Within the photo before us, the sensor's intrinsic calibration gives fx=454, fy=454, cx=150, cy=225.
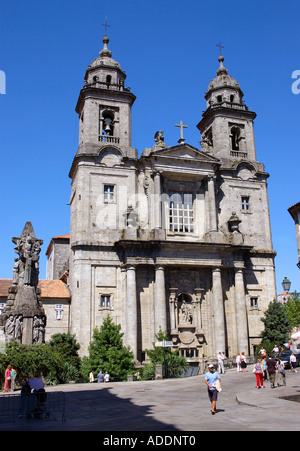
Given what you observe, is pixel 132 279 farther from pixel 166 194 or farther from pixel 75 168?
pixel 75 168

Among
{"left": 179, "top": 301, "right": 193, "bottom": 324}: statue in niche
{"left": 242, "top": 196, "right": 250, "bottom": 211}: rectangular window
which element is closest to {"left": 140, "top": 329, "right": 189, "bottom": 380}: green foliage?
{"left": 179, "top": 301, "right": 193, "bottom": 324}: statue in niche

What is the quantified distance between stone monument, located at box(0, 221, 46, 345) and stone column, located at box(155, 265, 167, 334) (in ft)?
36.8

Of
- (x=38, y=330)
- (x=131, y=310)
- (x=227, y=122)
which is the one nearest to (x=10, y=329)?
(x=38, y=330)

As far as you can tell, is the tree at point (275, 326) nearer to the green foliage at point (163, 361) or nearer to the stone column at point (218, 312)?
the stone column at point (218, 312)

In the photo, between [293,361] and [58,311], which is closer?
[293,361]

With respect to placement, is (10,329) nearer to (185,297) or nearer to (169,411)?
(169,411)

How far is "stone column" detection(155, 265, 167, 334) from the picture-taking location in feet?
111

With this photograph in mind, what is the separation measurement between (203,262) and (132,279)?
599 cm

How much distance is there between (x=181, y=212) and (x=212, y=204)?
8.95ft

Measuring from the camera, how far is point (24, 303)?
24.3 m

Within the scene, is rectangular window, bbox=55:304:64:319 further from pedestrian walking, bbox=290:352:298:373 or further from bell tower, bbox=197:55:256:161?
bell tower, bbox=197:55:256:161

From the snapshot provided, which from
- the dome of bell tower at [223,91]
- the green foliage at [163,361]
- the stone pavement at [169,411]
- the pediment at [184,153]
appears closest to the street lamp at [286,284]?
the stone pavement at [169,411]

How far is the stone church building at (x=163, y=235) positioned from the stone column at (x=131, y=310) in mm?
75
